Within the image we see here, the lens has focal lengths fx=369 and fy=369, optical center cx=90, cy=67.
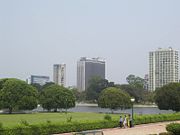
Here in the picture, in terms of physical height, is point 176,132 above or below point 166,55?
below

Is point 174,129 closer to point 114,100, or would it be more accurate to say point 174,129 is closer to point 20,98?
point 20,98

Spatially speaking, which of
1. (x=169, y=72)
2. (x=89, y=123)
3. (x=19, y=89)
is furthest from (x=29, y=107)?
(x=169, y=72)

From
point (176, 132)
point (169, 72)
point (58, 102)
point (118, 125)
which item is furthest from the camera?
point (169, 72)

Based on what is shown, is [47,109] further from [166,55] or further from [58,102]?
[166,55]

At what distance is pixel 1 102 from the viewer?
60531 mm

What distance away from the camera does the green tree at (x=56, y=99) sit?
66188 mm

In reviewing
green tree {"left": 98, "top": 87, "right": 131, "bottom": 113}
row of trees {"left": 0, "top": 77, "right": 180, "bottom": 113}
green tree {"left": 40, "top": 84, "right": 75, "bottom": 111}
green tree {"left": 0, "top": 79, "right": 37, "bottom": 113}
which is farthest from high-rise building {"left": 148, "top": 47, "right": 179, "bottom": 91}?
green tree {"left": 0, "top": 79, "right": 37, "bottom": 113}

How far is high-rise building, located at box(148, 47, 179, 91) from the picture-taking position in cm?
17250

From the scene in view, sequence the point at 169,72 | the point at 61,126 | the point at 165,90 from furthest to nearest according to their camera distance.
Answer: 1. the point at 169,72
2. the point at 165,90
3. the point at 61,126

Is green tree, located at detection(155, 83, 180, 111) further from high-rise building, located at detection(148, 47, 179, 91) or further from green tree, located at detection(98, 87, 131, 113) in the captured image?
high-rise building, located at detection(148, 47, 179, 91)

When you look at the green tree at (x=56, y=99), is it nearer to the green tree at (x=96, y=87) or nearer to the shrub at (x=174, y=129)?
the shrub at (x=174, y=129)

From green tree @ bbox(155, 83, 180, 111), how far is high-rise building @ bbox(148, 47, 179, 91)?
10008cm

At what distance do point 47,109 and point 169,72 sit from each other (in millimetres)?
113208

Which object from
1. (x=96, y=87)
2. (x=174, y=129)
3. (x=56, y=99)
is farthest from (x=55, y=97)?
(x=96, y=87)
